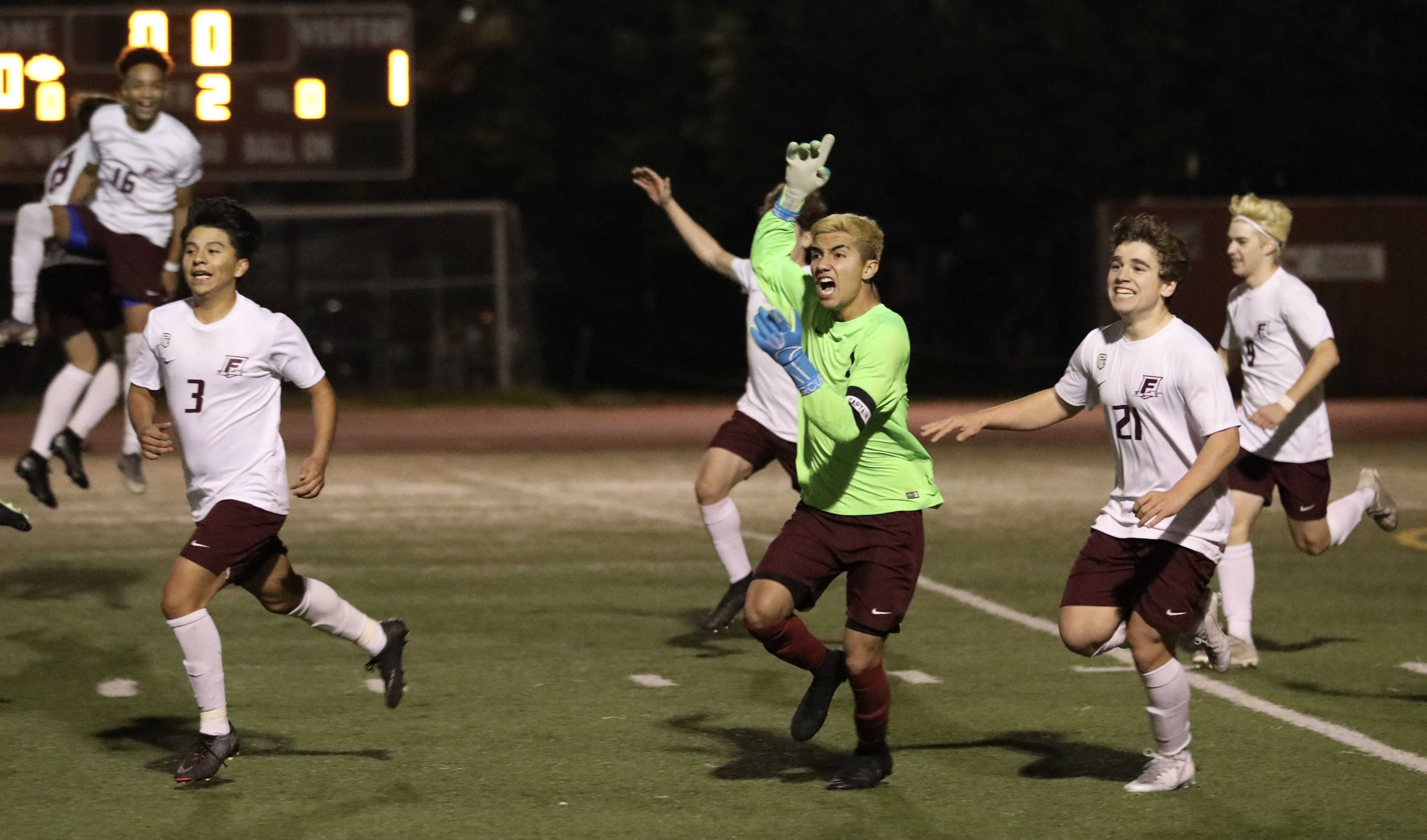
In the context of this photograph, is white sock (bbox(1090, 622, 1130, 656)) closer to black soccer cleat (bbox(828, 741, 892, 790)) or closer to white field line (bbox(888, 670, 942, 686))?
black soccer cleat (bbox(828, 741, 892, 790))

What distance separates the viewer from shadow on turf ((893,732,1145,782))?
642 cm

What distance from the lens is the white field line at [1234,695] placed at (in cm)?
666

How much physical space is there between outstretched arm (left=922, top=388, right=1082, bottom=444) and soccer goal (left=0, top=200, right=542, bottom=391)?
21.3 metres

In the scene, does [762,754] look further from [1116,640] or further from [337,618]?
[337,618]

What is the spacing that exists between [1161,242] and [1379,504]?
11.0 ft

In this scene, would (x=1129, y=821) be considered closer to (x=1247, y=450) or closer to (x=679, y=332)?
(x=1247, y=450)

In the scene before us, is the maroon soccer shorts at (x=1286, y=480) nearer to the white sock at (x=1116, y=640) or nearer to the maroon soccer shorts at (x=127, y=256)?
the white sock at (x=1116, y=640)

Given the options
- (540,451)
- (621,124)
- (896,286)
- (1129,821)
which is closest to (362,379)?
(540,451)

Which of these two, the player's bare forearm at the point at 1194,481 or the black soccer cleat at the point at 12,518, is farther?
the black soccer cleat at the point at 12,518

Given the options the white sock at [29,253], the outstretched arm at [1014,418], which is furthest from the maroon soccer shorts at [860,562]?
the white sock at [29,253]

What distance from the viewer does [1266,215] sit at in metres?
8.13

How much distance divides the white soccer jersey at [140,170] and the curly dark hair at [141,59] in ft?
0.72

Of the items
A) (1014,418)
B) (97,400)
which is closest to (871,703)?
(1014,418)

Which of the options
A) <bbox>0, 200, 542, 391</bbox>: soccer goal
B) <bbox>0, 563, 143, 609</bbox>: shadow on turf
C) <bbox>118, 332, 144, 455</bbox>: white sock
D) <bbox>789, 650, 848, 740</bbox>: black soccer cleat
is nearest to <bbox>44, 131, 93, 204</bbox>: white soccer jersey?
<bbox>118, 332, 144, 455</bbox>: white sock
